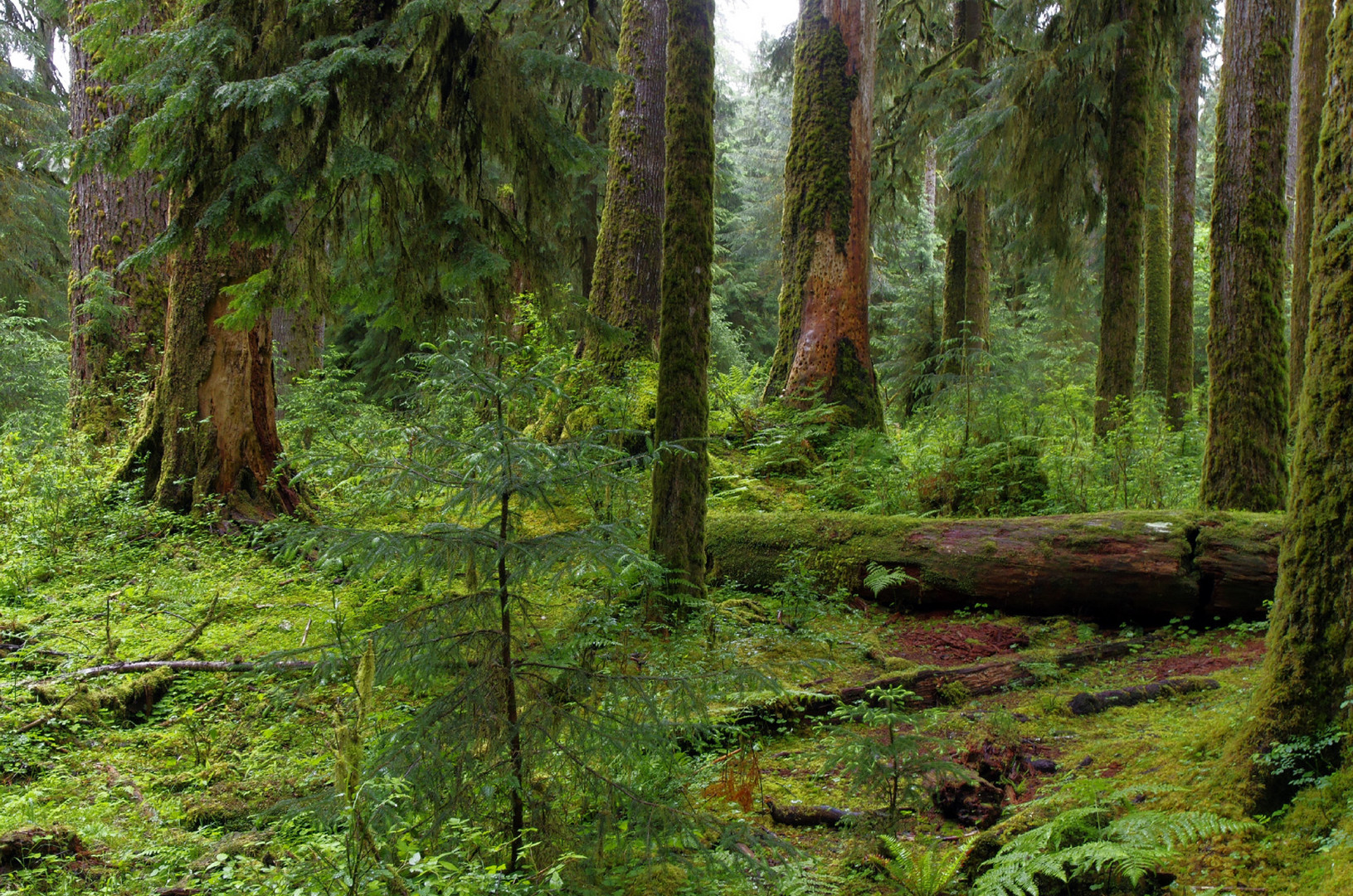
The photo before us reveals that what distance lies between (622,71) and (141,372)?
22.5ft

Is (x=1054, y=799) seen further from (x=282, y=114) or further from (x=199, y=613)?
(x=282, y=114)

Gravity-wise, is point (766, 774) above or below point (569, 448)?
below

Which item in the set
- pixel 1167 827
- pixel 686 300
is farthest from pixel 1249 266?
pixel 1167 827

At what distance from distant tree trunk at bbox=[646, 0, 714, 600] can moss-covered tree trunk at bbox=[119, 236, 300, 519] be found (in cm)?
393

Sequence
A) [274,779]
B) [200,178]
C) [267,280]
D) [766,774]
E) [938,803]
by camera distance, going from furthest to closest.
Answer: [267,280] → [200,178] → [766,774] → [274,779] → [938,803]

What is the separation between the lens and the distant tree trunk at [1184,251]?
13586 mm

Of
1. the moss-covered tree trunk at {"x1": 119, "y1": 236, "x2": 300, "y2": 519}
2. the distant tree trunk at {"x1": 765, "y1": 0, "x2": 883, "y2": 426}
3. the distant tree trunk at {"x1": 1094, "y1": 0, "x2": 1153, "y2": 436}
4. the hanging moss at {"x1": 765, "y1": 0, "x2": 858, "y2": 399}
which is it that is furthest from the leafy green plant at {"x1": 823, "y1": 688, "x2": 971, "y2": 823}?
the distant tree trunk at {"x1": 1094, "y1": 0, "x2": 1153, "y2": 436}

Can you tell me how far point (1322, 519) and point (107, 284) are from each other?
33.3 feet

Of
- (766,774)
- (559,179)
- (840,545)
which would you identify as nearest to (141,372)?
(559,179)

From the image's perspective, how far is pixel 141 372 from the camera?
875cm

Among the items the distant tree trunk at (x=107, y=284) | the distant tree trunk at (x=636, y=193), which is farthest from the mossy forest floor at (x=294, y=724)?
the distant tree trunk at (x=636, y=193)

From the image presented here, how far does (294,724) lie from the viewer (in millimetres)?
4449

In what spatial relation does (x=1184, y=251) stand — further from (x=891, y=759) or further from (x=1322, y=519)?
→ (x=891, y=759)

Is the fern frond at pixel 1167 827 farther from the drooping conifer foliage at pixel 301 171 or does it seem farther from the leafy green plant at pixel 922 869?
the drooping conifer foliage at pixel 301 171
